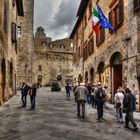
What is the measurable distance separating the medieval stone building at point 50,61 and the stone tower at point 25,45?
1268cm

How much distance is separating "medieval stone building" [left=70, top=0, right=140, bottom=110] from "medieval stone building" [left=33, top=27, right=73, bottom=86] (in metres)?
34.3

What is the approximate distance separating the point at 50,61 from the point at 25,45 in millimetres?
17977

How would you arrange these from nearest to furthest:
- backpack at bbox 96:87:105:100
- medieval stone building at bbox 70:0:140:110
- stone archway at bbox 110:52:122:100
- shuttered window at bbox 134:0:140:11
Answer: backpack at bbox 96:87:105:100 < shuttered window at bbox 134:0:140:11 < medieval stone building at bbox 70:0:140:110 < stone archway at bbox 110:52:122:100

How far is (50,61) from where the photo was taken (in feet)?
211

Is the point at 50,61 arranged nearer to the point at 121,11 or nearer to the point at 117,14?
the point at 117,14

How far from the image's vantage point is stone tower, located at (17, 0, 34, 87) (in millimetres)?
46094

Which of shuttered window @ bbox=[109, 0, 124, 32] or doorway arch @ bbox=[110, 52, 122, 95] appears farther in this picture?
doorway arch @ bbox=[110, 52, 122, 95]

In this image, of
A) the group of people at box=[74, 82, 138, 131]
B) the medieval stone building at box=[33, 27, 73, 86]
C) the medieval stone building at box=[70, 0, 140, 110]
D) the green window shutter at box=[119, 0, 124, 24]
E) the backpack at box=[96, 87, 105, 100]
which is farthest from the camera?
the medieval stone building at box=[33, 27, 73, 86]

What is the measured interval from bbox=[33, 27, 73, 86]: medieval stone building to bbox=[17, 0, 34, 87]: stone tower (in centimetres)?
1268

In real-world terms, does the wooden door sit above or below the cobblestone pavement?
above

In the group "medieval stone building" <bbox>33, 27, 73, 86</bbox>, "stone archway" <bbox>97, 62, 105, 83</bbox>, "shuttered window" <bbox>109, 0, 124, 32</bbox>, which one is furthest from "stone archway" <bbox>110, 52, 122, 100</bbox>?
"medieval stone building" <bbox>33, 27, 73, 86</bbox>

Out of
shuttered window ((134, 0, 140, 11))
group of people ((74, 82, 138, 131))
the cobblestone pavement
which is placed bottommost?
the cobblestone pavement

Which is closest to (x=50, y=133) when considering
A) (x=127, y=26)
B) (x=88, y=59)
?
(x=127, y=26)

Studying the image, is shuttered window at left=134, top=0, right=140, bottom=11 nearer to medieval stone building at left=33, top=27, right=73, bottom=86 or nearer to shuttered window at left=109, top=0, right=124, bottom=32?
shuttered window at left=109, top=0, right=124, bottom=32
